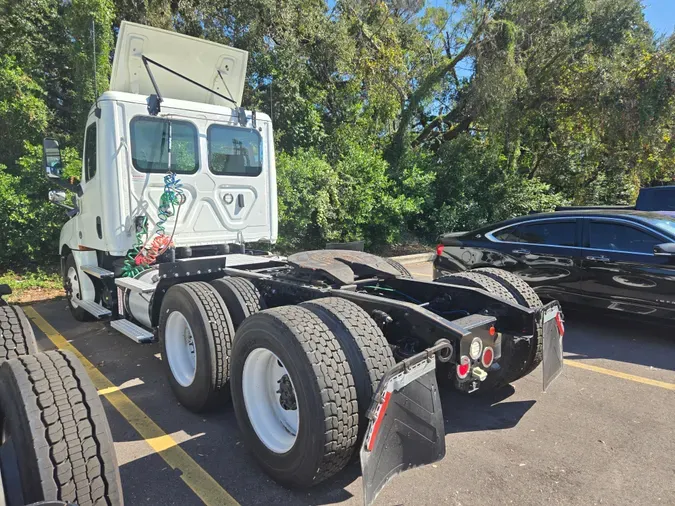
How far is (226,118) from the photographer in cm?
566

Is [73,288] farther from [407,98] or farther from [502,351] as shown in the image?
[407,98]

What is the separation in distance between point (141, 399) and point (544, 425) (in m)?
3.48

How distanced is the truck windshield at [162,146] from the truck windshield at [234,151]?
0.23 meters

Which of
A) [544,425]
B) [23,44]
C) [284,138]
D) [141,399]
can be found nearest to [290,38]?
[284,138]

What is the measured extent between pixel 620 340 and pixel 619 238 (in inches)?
49.4

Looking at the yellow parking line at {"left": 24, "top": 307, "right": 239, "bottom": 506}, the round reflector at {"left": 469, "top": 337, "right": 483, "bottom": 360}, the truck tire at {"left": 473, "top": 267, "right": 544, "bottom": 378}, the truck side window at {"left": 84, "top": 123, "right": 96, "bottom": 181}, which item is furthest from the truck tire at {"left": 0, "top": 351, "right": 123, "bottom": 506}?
the truck side window at {"left": 84, "top": 123, "right": 96, "bottom": 181}

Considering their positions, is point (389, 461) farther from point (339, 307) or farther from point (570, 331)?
point (570, 331)

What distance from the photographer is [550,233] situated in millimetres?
6199

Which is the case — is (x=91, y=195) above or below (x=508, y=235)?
above

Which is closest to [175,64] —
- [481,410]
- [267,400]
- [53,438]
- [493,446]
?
[267,400]

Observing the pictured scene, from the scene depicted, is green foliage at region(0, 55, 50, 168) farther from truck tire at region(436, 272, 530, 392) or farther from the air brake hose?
truck tire at region(436, 272, 530, 392)

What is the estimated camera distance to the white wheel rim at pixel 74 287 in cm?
625

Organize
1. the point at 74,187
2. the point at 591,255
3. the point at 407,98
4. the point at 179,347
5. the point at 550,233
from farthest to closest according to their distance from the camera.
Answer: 1. the point at 407,98
2. the point at 550,233
3. the point at 74,187
4. the point at 591,255
5. the point at 179,347

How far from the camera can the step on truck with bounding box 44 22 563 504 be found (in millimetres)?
2504
